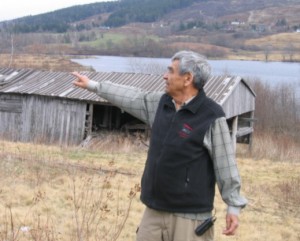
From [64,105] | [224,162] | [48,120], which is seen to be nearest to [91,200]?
[224,162]

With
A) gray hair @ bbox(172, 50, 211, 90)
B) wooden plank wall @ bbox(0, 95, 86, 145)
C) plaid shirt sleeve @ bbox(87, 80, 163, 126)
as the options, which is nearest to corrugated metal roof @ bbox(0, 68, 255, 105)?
wooden plank wall @ bbox(0, 95, 86, 145)

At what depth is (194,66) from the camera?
9.97 ft

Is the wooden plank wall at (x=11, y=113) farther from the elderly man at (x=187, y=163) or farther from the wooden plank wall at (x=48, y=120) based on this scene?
the elderly man at (x=187, y=163)

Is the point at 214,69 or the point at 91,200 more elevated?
the point at 214,69

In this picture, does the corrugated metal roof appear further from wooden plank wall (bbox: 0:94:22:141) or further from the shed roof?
wooden plank wall (bbox: 0:94:22:141)

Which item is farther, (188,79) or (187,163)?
(188,79)

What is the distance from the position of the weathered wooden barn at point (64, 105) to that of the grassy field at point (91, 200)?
5.22 metres

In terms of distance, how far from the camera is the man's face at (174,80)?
305cm

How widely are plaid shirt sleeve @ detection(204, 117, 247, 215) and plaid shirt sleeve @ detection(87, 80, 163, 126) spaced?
512 millimetres

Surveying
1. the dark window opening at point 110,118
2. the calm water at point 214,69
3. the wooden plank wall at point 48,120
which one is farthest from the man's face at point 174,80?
the calm water at point 214,69

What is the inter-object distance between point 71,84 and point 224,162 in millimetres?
15362

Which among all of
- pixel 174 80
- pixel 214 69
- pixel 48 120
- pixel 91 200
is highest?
pixel 214 69

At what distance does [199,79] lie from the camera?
306 centimetres

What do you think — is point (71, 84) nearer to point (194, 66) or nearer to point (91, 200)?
point (91, 200)
